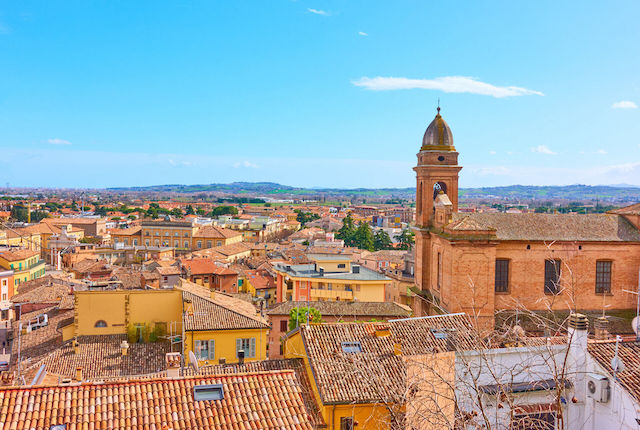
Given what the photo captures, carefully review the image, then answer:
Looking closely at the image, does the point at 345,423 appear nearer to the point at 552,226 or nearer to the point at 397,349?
the point at 397,349

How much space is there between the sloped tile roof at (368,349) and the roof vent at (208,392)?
3295mm

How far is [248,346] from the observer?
22.9 meters

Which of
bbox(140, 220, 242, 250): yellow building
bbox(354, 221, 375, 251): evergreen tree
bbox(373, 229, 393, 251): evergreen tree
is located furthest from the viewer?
bbox(373, 229, 393, 251): evergreen tree

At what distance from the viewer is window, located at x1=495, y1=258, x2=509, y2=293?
2628 centimetres

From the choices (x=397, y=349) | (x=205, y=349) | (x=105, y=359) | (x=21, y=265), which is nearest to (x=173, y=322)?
(x=205, y=349)

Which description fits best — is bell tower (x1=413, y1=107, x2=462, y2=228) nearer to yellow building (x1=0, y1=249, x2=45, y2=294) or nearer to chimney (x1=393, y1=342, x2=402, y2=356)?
chimney (x1=393, y1=342, x2=402, y2=356)

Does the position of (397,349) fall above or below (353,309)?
above

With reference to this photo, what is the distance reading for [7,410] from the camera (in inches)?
333

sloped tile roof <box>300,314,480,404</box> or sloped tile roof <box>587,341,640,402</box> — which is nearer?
sloped tile roof <box>587,341,640,402</box>

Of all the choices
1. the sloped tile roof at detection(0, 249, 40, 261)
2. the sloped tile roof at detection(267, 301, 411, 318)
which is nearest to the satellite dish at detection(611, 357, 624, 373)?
the sloped tile roof at detection(267, 301, 411, 318)

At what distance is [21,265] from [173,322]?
32.3 meters

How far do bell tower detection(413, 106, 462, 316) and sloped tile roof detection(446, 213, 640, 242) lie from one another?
3.32 m

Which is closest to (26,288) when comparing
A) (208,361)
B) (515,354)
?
(208,361)

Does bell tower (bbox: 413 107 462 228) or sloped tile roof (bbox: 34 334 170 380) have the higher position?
bell tower (bbox: 413 107 462 228)
